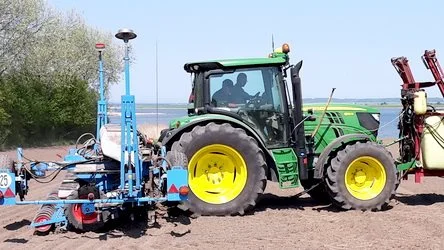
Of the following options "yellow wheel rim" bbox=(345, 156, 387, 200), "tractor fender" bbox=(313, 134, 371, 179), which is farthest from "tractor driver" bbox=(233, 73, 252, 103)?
"yellow wheel rim" bbox=(345, 156, 387, 200)

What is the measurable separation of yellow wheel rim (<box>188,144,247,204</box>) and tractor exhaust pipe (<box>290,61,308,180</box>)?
→ 874mm

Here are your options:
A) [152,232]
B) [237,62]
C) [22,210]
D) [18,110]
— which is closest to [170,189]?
[152,232]

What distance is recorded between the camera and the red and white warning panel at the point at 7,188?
6.94 meters

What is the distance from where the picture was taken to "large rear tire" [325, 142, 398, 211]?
8.65 m

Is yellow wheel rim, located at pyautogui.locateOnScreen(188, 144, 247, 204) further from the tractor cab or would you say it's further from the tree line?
the tree line

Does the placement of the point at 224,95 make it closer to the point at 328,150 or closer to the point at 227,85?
the point at 227,85

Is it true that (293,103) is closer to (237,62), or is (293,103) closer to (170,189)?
(237,62)

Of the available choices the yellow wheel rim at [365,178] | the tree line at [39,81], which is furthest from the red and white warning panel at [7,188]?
the tree line at [39,81]

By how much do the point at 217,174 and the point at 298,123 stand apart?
4.50 feet

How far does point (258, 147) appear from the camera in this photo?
8.54 m

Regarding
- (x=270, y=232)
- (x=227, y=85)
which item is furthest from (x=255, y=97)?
(x=270, y=232)

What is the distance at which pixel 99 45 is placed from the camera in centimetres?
957

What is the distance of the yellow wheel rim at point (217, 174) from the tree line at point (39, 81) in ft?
52.4

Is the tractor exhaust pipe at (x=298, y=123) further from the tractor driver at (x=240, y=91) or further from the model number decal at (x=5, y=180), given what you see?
the model number decal at (x=5, y=180)
